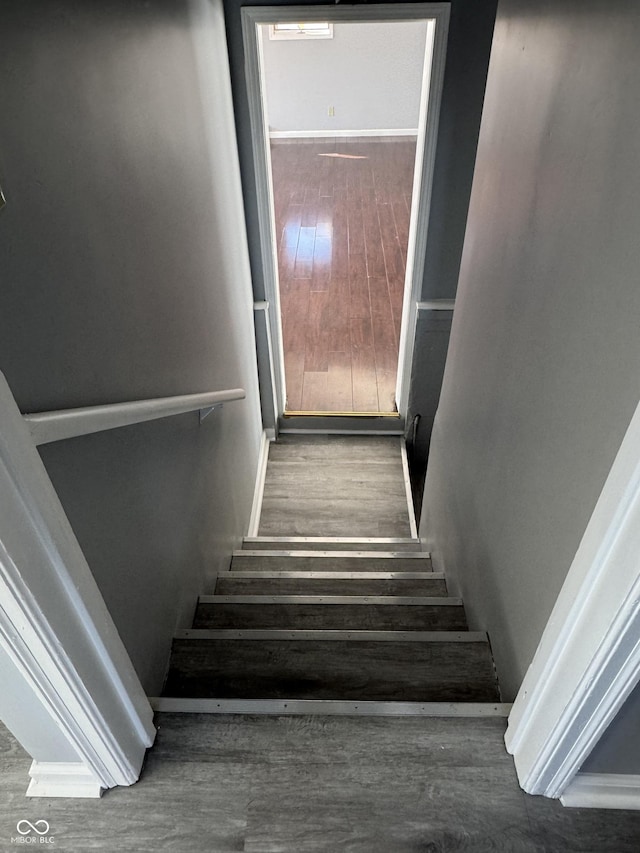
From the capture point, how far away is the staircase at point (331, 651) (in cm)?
146

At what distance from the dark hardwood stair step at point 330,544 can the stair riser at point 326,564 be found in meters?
0.32

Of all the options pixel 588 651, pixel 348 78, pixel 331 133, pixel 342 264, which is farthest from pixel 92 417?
pixel 331 133

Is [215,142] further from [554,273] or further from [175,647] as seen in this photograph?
[175,647]

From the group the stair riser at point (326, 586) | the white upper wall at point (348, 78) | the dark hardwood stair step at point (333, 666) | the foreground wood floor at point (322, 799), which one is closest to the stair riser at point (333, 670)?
the dark hardwood stair step at point (333, 666)

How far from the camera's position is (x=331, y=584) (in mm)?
2314

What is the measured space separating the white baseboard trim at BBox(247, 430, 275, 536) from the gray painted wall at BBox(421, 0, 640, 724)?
1724 mm

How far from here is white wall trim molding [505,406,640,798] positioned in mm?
799

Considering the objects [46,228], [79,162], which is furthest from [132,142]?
[46,228]

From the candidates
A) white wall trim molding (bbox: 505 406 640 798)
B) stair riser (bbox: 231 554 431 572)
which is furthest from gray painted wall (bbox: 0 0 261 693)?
white wall trim molding (bbox: 505 406 640 798)

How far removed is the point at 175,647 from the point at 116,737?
0.57m

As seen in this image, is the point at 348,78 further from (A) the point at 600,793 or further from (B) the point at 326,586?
(A) the point at 600,793

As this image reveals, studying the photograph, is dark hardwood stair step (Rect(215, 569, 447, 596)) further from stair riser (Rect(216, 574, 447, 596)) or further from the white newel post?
the white newel post

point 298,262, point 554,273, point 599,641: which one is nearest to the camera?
point 599,641

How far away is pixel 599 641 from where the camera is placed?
0.91 meters
